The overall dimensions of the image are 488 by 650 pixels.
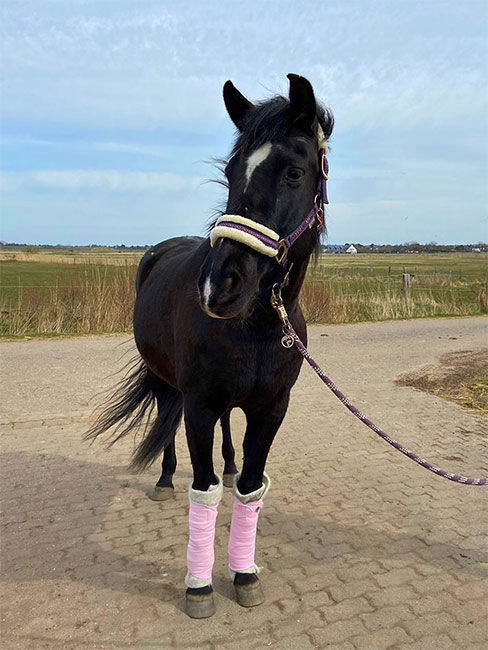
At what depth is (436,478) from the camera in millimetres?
4359

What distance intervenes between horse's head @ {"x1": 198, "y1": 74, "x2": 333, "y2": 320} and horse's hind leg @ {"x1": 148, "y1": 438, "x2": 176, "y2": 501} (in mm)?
2298

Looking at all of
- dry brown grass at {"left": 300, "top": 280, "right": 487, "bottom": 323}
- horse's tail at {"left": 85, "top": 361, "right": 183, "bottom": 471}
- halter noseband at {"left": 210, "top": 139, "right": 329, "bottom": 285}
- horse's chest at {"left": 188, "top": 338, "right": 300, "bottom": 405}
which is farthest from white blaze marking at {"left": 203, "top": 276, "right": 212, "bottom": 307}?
dry brown grass at {"left": 300, "top": 280, "right": 487, "bottom": 323}

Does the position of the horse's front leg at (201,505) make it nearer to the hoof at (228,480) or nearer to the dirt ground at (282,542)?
the dirt ground at (282,542)

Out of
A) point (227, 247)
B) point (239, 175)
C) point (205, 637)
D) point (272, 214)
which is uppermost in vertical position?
point (239, 175)

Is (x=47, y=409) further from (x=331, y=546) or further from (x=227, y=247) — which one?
(x=227, y=247)

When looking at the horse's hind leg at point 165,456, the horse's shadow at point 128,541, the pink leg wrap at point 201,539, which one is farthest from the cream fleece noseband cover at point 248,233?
the horse's hind leg at point 165,456

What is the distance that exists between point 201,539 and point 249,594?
0.42 meters

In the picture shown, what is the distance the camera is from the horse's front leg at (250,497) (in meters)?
2.69

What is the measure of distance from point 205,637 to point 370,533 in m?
1.41

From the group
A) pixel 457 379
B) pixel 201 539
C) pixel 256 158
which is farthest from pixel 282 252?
pixel 457 379

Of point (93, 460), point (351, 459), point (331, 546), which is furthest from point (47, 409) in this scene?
point (331, 546)

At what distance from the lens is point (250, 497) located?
2752 mm

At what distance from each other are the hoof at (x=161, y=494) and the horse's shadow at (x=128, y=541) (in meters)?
0.05

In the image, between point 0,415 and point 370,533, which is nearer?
point 370,533
